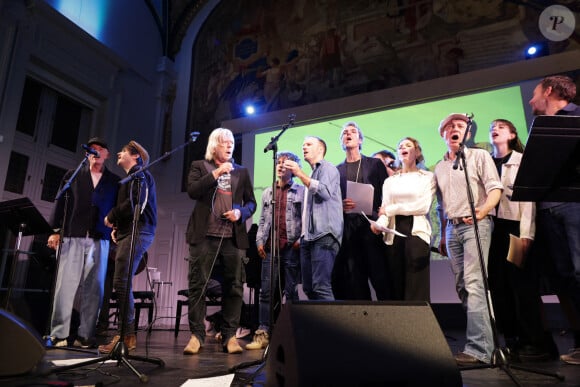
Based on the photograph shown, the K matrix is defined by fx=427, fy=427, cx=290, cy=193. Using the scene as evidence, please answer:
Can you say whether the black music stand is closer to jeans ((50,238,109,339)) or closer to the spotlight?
jeans ((50,238,109,339))

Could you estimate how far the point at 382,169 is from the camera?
3836 millimetres

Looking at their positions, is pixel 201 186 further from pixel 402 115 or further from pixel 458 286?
pixel 402 115

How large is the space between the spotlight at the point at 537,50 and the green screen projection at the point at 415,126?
1.16 m

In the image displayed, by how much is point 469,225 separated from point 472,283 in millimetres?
342

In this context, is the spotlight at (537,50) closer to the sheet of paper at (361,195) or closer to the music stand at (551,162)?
the sheet of paper at (361,195)

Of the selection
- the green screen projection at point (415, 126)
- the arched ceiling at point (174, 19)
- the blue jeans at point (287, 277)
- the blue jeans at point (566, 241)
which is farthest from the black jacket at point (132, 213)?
the arched ceiling at point (174, 19)

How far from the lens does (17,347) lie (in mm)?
1743

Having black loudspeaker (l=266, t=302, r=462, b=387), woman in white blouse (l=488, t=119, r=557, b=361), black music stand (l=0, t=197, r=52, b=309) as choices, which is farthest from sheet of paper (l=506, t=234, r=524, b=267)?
black music stand (l=0, t=197, r=52, b=309)

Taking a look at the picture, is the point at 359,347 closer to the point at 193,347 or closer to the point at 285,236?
the point at 193,347

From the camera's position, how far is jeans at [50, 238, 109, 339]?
3.48 metres

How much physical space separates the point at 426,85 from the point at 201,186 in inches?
170

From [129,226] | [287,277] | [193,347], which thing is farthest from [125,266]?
[287,277]

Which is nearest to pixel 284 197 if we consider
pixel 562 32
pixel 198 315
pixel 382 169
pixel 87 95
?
pixel 382 169

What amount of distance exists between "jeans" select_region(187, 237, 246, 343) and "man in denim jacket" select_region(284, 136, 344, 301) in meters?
0.50
